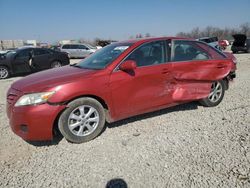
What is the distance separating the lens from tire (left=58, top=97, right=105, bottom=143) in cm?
373

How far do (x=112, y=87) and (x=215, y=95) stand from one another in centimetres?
259

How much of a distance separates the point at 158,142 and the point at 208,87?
6.21 feet

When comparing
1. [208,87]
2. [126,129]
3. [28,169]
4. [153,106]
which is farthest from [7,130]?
[208,87]

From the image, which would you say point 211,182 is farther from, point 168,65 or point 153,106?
point 168,65

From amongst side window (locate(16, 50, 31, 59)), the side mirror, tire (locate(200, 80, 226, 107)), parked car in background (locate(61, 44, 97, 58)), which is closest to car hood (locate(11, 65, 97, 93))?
the side mirror

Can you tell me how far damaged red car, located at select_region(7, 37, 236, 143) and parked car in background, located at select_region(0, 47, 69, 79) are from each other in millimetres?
8292

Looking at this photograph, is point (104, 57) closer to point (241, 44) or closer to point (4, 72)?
point (4, 72)

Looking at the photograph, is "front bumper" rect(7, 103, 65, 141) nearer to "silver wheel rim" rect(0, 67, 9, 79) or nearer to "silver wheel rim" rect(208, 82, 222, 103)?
"silver wheel rim" rect(208, 82, 222, 103)

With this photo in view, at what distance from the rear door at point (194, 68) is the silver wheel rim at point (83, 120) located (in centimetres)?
160

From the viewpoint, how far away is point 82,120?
12.7 ft

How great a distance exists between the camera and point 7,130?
4586 millimetres

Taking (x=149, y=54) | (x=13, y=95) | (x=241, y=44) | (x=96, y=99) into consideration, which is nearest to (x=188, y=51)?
(x=149, y=54)

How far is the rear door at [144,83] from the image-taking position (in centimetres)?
404

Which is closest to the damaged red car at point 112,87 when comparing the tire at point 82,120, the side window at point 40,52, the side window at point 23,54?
the tire at point 82,120
